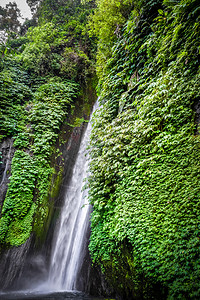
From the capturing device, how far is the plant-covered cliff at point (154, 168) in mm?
2463

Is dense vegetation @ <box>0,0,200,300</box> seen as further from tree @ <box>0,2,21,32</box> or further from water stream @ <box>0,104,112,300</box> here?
tree @ <box>0,2,21,32</box>

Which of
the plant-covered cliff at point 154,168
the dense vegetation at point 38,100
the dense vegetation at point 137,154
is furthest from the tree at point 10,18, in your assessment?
the plant-covered cliff at point 154,168

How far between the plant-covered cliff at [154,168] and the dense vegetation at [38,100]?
2705 millimetres

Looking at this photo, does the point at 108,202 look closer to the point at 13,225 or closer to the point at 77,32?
the point at 13,225

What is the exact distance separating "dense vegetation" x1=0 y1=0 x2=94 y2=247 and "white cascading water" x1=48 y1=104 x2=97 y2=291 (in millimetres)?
839

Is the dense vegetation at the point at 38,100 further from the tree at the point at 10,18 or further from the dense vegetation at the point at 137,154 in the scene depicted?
the tree at the point at 10,18

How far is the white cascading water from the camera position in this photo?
16.9 ft

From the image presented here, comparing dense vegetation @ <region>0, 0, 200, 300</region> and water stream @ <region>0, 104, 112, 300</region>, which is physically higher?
dense vegetation @ <region>0, 0, 200, 300</region>

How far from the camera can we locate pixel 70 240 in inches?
230

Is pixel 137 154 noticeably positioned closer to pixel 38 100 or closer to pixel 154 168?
pixel 154 168

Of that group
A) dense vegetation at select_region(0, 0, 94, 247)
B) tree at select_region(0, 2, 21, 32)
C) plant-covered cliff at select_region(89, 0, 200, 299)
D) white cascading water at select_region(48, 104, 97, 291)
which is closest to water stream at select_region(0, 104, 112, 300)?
white cascading water at select_region(48, 104, 97, 291)

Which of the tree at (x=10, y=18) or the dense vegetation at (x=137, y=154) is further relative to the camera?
the tree at (x=10, y=18)

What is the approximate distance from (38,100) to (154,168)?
23.4ft

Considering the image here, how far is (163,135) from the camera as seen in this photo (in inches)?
135
